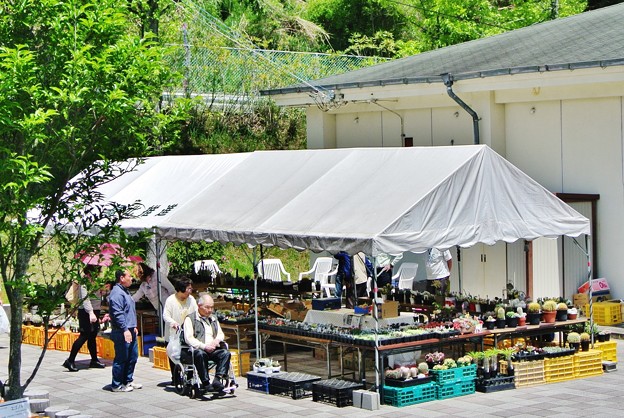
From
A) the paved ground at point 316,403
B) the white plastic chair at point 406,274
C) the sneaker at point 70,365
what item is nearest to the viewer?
the paved ground at point 316,403

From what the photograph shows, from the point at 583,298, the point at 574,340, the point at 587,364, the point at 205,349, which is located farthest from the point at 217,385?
the point at 583,298

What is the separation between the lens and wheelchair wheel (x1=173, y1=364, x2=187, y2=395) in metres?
14.2

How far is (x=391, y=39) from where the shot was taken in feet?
151

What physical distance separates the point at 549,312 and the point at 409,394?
10.7 ft

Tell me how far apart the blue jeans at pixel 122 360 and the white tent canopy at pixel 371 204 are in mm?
1912

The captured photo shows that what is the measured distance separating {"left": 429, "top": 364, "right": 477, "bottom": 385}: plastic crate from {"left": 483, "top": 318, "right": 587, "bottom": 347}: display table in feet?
2.85

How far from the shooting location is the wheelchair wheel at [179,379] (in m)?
14.2

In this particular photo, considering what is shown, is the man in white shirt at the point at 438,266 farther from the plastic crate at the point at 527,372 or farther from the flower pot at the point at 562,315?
the plastic crate at the point at 527,372

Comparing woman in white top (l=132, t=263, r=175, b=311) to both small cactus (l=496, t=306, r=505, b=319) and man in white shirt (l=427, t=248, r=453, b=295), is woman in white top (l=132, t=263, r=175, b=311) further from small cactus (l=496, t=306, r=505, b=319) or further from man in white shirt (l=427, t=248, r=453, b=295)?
man in white shirt (l=427, t=248, r=453, b=295)

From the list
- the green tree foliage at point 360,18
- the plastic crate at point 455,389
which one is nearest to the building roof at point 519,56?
the plastic crate at point 455,389

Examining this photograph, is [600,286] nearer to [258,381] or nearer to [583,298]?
[583,298]

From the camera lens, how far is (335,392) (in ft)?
44.0

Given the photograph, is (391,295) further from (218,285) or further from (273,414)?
(273,414)

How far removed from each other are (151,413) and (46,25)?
520 cm
